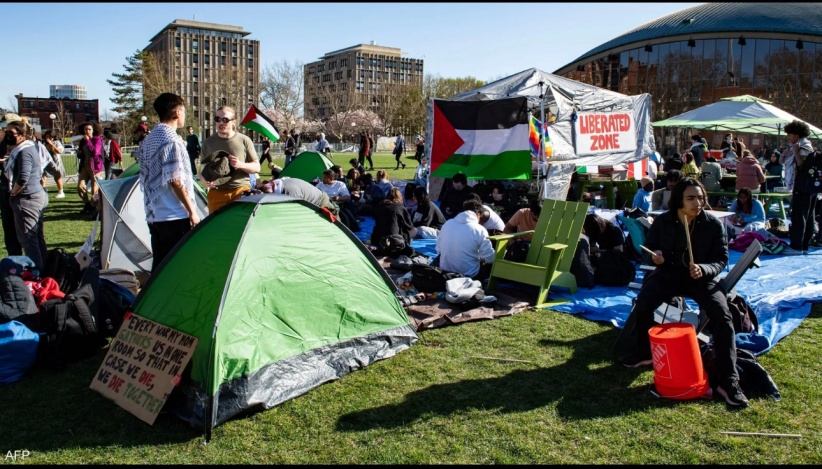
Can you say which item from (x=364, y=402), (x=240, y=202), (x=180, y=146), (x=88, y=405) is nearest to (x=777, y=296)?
(x=364, y=402)

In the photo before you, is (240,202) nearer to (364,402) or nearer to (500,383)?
(364,402)

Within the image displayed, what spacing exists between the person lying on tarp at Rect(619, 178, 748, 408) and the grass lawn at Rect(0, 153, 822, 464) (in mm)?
446

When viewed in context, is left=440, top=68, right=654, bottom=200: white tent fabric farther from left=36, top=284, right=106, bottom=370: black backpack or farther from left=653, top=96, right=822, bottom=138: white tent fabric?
left=36, top=284, right=106, bottom=370: black backpack

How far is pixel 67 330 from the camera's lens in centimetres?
478

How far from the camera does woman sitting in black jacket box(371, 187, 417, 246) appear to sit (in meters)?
9.01

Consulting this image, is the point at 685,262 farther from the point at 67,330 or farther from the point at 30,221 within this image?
the point at 30,221

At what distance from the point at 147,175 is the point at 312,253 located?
1448 millimetres

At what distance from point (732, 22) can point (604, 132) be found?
36.1 meters

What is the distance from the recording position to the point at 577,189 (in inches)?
528

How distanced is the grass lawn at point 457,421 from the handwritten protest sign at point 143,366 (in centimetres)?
9

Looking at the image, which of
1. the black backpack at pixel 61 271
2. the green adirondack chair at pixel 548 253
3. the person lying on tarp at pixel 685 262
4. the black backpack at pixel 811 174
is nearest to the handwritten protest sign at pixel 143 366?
the black backpack at pixel 61 271

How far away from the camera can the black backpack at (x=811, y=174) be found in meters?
8.54

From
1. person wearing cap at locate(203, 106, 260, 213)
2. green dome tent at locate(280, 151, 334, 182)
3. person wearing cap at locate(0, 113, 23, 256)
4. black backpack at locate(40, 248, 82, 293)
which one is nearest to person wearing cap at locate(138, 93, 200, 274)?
person wearing cap at locate(203, 106, 260, 213)

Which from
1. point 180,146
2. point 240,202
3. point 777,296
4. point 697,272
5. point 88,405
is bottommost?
point 88,405
